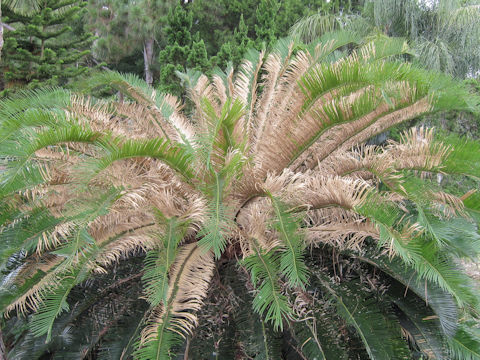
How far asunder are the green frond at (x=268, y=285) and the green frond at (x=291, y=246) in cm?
10

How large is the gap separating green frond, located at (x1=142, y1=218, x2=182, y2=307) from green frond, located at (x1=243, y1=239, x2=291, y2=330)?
0.48 m

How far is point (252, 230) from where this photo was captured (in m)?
2.93

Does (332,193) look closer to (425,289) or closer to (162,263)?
(425,289)

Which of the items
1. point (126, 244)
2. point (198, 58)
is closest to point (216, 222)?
point (126, 244)

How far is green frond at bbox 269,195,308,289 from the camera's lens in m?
2.31

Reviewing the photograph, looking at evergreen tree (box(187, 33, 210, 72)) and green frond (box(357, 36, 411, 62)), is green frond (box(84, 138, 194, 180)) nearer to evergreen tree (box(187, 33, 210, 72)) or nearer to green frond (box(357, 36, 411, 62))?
green frond (box(357, 36, 411, 62))

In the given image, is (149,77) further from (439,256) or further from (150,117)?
(439,256)

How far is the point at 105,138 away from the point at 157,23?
11089mm

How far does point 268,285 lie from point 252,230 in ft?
1.81

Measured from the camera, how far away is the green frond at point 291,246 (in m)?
2.31

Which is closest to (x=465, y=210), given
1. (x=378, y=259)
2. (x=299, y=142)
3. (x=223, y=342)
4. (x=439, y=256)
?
(x=439, y=256)

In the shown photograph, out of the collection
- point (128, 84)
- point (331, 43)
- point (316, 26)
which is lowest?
point (128, 84)

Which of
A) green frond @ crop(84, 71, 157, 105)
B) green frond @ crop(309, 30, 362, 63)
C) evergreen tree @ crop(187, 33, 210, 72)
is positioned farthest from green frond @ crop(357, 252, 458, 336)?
evergreen tree @ crop(187, 33, 210, 72)

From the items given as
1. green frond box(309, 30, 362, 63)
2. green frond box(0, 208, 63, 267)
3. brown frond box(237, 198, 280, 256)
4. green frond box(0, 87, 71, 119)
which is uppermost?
green frond box(309, 30, 362, 63)
